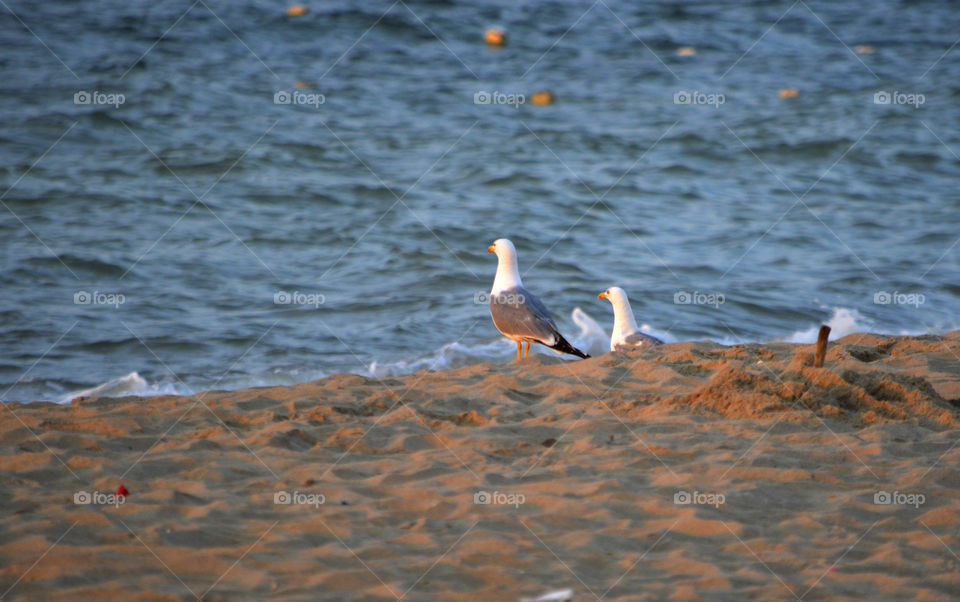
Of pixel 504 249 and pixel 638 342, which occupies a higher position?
pixel 504 249

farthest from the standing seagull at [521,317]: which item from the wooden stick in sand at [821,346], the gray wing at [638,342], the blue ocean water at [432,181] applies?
the wooden stick in sand at [821,346]

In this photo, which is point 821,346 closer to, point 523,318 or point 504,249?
point 523,318

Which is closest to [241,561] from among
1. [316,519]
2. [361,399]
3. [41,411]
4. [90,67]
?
[316,519]

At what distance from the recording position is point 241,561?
338cm

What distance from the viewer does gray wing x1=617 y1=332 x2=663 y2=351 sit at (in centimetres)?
703

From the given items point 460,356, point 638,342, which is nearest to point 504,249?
point 460,356

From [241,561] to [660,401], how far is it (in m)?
2.60

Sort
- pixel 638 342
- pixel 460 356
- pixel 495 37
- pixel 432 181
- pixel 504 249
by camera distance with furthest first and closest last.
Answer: pixel 495 37, pixel 432 181, pixel 460 356, pixel 504 249, pixel 638 342

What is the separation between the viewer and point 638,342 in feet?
23.3

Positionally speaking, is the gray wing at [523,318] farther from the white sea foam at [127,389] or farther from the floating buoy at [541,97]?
the floating buoy at [541,97]

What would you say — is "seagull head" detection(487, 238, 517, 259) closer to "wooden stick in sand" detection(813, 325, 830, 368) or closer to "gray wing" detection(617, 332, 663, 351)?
"gray wing" detection(617, 332, 663, 351)

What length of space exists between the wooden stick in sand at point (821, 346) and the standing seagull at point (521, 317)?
208 centimetres

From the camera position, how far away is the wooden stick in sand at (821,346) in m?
5.09

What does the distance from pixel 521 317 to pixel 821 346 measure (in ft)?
8.30
